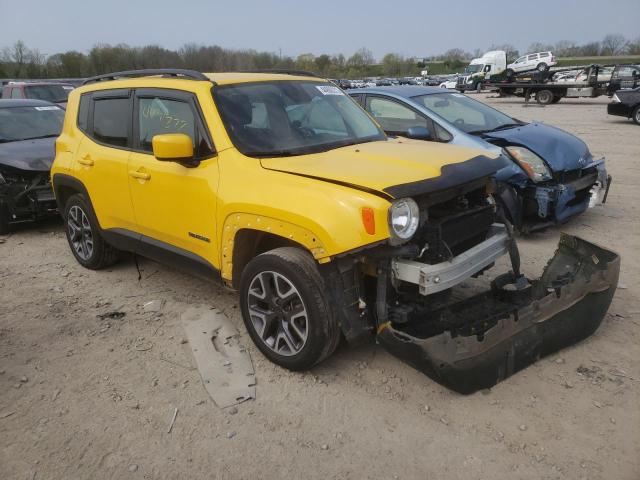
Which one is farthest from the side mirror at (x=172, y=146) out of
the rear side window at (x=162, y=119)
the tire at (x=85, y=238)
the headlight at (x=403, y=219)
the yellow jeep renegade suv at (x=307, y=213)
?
the tire at (x=85, y=238)

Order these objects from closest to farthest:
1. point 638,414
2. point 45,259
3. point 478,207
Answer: point 638,414, point 478,207, point 45,259

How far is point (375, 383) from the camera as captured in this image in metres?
3.24

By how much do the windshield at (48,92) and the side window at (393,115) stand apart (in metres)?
9.95

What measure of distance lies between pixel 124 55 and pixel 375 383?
6636 cm

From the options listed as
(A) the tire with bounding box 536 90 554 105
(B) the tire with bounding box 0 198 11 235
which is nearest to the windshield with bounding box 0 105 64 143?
(B) the tire with bounding box 0 198 11 235

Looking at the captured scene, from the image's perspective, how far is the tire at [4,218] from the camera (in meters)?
6.63

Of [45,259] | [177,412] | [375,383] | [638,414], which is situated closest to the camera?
[638,414]

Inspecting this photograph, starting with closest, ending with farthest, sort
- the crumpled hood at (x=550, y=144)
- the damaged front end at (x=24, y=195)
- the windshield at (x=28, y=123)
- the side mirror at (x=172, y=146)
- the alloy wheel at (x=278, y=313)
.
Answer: the alloy wheel at (x=278, y=313) → the side mirror at (x=172, y=146) → the crumpled hood at (x=550, y=144) → the damaged front end at (x=24, y=195) → the windshield at (x=28, y=123)

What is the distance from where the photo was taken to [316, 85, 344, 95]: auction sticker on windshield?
172 inches

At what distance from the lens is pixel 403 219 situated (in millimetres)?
2881

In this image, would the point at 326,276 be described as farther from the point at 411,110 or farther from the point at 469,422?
the point at 411,110

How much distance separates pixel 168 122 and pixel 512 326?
2.87 metres

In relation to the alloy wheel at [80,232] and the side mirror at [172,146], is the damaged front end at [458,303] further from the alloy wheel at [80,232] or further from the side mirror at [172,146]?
the alloy wheel at [80,232]

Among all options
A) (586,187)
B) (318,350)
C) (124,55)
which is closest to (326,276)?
(318,350)
